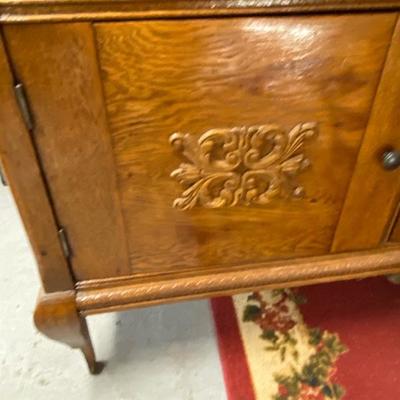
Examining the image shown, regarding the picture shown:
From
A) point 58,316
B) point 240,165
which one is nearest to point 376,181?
point 240,165

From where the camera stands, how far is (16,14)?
43 cm

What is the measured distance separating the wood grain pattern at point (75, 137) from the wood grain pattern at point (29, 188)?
0.04ft

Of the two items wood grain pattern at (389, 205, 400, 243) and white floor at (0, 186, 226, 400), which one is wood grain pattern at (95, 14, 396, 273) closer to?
wood grain pattern at (389, 205, 400, 243)

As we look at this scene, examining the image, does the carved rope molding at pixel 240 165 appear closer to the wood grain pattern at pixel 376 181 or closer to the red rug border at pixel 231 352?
the wood grain pattern at pixel 376 181

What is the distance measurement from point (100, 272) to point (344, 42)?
458 mm

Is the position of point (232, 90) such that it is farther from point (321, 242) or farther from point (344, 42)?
point (321, 242)

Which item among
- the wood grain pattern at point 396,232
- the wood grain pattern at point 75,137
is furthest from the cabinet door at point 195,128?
the wood grain pattern at point 396,232

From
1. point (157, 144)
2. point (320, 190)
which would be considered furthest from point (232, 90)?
point (320, 190)

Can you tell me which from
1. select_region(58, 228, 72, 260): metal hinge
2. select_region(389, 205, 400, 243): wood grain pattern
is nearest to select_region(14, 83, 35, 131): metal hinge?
select_region(58, 228, 72, 260): metal hinge

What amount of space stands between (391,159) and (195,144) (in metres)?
0.27

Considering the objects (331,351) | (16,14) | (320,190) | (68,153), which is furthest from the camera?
(331,351)

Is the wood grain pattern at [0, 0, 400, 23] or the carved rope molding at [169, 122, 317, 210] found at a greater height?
the wood grain pattern at [0, 0, 400, 23]

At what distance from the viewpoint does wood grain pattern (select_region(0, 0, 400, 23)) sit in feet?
1.41

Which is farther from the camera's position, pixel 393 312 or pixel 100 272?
pixel 393 312
